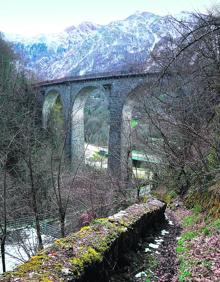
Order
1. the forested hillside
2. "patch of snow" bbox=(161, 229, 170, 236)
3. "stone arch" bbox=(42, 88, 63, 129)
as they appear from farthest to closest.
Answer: "stone arch" bbox=(42, 88, 63, 129) → "patch of snow" bbox=(161, 229, 170, 236) → the forested hillside

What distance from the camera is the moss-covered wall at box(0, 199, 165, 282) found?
2516 mm

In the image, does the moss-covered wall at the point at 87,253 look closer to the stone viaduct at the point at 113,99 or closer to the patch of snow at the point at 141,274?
the patch of snow at the point at 141,274

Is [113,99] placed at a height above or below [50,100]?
below

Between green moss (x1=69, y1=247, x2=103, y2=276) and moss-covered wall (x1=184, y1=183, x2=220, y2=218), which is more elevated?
green moss (x1=69, y1=247, x2=103, y2=276)

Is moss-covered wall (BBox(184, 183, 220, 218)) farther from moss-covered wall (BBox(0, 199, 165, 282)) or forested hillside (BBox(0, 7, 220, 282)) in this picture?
moss-covered wall (BBox(0, 199, 165, 282))

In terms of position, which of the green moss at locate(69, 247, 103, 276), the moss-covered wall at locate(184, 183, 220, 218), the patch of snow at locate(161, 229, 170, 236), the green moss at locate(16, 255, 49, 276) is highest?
the green moss at locate(16, 255, 49, 276)

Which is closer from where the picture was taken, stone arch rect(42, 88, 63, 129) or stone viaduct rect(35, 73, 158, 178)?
stone viaduct rect(35, 73, 158, 178)

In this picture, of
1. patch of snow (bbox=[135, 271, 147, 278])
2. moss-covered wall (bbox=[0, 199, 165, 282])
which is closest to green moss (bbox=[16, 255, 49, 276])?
moss-covered wall (bbox=[0, 199, 165, 282])

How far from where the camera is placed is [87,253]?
3.00m

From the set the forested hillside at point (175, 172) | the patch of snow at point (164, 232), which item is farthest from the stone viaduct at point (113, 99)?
the patch of snow at point (164, 232)

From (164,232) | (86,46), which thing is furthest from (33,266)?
(86,46)

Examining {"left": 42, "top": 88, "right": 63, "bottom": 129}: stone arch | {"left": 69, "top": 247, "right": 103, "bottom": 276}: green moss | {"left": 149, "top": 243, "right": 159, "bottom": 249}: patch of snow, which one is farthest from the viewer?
{"left": 42, "top": 88, "right": 63, "bottom": 129}: stone arch

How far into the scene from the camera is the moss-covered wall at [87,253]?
2.52 meters

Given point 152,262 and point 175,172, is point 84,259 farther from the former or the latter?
point 175,172
